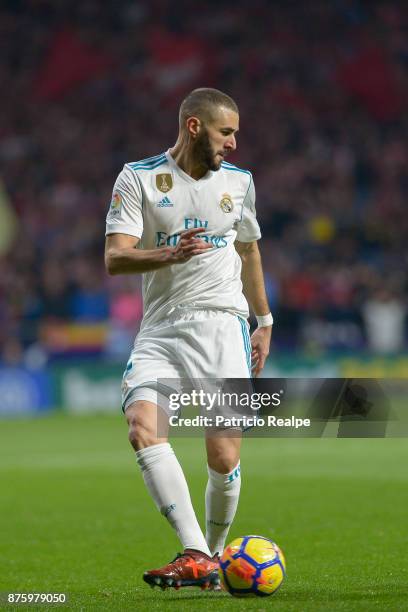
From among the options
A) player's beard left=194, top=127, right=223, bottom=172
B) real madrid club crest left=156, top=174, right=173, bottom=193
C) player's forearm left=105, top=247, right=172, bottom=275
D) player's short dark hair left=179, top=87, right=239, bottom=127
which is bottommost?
player's forearm left=105, top=247, right=172, bottom=275

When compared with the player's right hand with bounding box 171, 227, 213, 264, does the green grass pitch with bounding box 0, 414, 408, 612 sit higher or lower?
lower

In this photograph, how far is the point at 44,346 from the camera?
787 inches

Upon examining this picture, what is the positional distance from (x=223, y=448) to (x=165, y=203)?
4.04ft

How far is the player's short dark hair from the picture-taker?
221 inches

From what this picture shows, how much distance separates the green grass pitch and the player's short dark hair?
2.27 metres

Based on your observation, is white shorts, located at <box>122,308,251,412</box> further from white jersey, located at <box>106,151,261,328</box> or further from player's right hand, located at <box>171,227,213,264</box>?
player's right hand, located at <box>171,227,213,264</box>

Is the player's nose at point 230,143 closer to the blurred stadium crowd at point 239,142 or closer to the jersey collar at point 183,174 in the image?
the jersey collar at point 183,174

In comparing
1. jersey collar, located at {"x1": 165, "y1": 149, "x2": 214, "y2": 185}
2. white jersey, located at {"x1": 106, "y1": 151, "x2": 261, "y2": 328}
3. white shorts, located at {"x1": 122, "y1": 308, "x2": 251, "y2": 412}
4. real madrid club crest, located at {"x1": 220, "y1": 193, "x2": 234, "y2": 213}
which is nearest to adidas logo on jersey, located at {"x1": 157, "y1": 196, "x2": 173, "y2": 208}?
white jersey, located at {"x1": 106, "y1": 151, "x2": 261, "y2": 328}

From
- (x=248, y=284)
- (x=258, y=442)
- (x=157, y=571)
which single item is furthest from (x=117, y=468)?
(x=157, y=571)

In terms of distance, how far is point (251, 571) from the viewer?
516 cm

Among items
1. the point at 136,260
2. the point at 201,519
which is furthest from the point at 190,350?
the point at 201,519

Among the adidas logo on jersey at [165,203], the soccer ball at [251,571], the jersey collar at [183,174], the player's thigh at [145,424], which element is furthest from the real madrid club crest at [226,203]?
the soccer ball at [251,571]

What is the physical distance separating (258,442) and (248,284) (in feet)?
34.4

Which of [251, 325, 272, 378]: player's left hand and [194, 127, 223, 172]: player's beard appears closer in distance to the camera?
[194, 127, 223, 172]: player's beard
